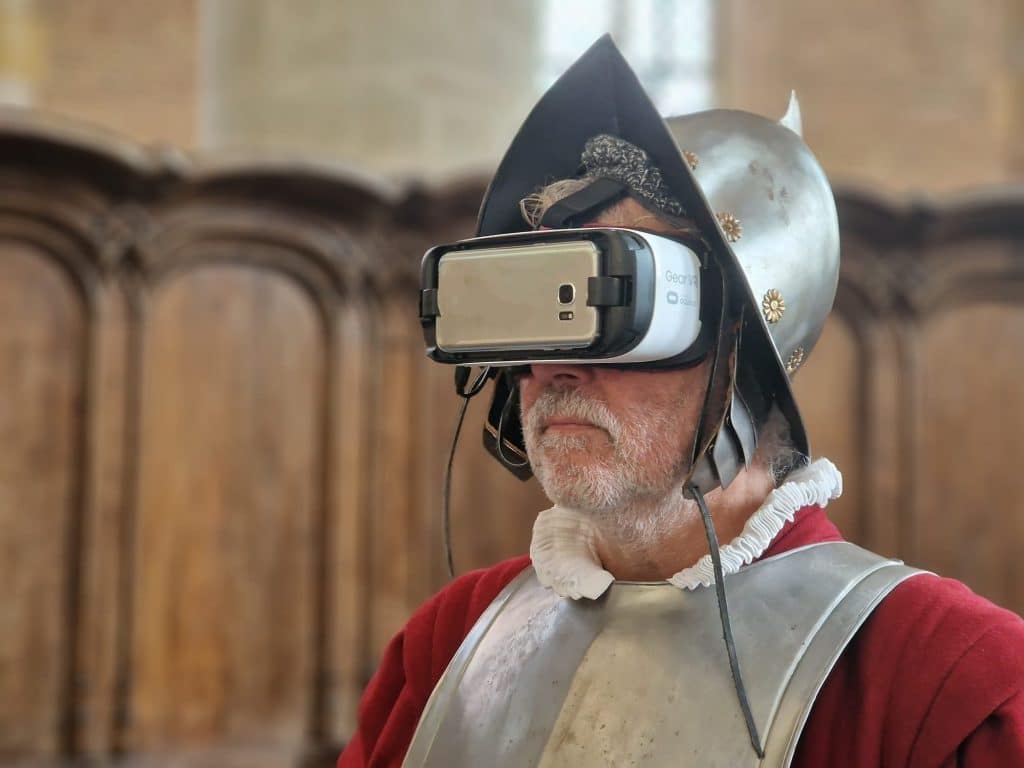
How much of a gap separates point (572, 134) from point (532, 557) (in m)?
0.48

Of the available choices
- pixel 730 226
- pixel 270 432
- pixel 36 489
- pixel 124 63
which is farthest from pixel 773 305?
pixel 124 63

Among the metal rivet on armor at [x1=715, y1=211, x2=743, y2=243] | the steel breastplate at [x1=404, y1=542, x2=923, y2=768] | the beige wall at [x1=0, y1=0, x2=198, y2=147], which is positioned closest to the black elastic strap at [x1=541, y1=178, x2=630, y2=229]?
the metal rivet on armor at [x1=715, y1=211, x2=743, y2=243]

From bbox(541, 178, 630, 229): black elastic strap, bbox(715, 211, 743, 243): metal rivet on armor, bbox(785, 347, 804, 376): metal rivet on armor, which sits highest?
bbox(541, 178, 630, 229): black elastic strap

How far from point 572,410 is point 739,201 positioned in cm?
27

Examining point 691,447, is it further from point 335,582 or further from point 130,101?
point 130,101

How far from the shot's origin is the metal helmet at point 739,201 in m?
1.23

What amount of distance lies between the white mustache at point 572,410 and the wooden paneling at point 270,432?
275 cm

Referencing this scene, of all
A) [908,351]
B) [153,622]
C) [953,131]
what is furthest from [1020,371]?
[153,622]

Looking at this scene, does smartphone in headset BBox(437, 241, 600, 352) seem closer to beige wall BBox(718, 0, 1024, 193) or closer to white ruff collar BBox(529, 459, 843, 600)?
white ruff collar BBox(529, 459, 843, 600)

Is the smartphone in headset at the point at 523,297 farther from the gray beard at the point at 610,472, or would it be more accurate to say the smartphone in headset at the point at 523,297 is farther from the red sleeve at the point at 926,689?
the red sleeve at the point at 926,689

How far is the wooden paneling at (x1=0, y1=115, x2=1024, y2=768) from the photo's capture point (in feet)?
12.3

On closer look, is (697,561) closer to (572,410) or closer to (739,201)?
(572,410)

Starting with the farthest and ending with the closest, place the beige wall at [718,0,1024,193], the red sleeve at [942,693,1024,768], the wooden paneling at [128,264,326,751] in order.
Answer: the beige wall at [718,0,1024,193] → the wooden paneling at [128,264,326,751] → the red sleeve at [942,693,1024,768]

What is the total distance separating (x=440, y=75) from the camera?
5.54 m
